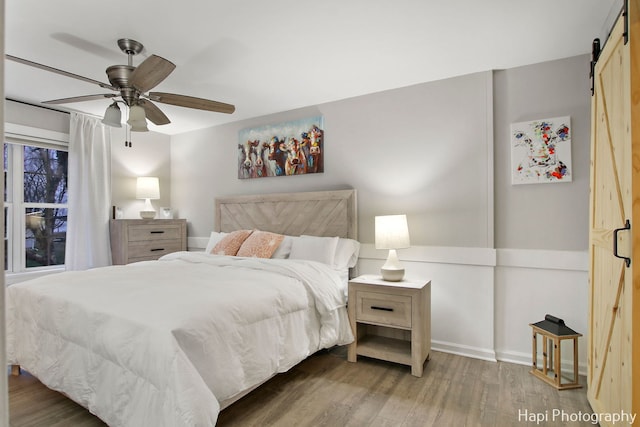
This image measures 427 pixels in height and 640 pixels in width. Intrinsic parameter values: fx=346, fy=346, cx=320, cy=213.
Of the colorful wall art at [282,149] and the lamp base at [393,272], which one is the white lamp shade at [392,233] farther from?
the colorful wall art at [282,149]

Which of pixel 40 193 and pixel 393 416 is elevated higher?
pixel 40 193

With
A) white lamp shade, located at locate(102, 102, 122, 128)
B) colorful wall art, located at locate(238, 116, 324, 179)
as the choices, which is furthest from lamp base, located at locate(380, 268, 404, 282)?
white lamp shade, located at locate(102, 102, 122, 128)

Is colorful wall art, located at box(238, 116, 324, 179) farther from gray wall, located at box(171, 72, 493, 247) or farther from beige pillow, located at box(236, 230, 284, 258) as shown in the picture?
beige pillow, located at box(236, 230, 284, 258)

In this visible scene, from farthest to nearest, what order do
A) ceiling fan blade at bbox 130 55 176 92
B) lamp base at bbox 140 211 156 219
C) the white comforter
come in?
1. lamp base at bbox 140 211 156 219
2. ceiling fan blade at bbox 130 55 176 92
3. the white comforter

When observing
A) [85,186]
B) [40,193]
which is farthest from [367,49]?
[40,193]

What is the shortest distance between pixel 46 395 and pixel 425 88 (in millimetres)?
3634

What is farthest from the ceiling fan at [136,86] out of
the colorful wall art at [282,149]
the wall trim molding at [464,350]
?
the wall trim molding at [464,350]

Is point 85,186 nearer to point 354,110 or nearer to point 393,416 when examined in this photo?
point 354,110

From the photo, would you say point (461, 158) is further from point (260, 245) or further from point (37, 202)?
point (37, 202)

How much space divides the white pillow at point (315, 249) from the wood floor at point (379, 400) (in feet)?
2.96

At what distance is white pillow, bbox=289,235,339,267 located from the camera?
10.2 feet

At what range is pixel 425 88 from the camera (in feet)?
10.1

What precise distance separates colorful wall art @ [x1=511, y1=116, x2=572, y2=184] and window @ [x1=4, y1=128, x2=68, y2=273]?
4.57 m

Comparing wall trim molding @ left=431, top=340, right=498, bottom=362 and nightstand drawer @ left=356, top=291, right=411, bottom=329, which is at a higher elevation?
nightstand drawer @ left=356, top=291, right=411, bottom=329
